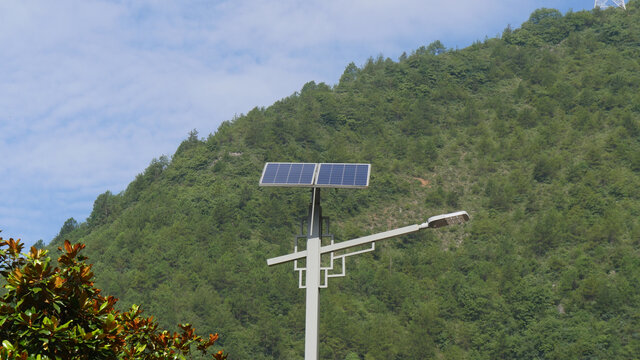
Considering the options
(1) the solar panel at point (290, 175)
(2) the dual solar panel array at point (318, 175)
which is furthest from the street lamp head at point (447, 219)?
(1) the solar panel at point (290, 175)

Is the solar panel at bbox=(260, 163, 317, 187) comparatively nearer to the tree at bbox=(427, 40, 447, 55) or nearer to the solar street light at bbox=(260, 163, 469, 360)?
the solar street light at bbox=(260, 163, 469, 360)

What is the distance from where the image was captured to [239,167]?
9538 cm

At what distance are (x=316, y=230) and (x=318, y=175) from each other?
1469mm

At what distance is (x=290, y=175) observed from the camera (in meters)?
12.2

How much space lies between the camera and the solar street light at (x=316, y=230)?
10.1 meters

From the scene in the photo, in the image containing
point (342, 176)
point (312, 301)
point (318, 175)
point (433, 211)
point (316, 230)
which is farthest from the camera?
point (433, 211)

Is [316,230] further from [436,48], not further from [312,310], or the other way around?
[436,48]

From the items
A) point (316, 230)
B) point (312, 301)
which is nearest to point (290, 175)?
point (316, 230)

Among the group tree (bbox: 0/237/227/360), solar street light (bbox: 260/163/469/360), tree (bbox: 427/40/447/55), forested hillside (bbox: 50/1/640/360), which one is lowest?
tree (bbox: 0/237/227/360)

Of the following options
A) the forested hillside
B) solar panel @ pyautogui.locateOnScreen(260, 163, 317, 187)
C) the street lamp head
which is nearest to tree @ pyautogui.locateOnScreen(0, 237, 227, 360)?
the street lamp head

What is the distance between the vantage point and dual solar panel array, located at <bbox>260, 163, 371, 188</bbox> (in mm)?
11672

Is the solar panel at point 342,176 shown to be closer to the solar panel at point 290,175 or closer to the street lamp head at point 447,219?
the solar panel at point 290,175

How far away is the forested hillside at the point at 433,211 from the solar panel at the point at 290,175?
57720 mm

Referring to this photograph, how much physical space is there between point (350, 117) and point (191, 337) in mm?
98420
